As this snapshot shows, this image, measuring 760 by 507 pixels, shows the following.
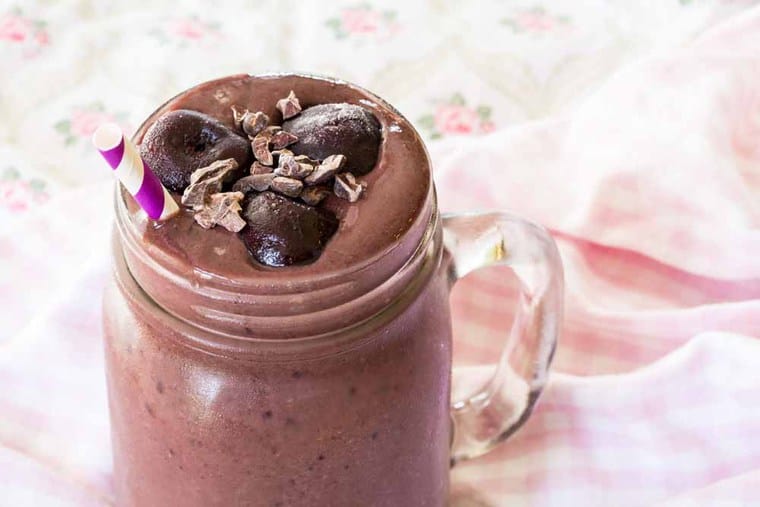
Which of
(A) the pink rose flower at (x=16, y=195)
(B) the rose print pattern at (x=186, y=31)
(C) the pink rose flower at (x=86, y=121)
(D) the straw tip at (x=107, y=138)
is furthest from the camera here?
(B) the rose print pattern at (x=186, y=31)

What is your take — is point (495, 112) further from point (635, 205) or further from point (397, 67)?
point (635, 205)

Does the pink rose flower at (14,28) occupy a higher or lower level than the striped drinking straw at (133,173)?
lower

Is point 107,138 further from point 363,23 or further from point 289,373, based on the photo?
point 363,23

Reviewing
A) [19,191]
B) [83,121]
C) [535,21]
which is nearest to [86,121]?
[83,121]

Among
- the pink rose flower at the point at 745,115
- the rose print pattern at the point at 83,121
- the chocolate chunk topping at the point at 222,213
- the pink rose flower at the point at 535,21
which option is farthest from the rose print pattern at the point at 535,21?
the chocolate chunk topping at the point at 222,213

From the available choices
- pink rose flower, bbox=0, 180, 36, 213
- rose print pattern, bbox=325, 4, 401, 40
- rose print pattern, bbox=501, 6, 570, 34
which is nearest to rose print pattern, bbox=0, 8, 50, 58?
pink rose flower, bbox=0, 180, 36, 213

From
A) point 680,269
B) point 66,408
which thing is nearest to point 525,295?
point 680,269

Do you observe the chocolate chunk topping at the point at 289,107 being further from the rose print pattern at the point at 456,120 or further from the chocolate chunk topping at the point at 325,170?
the rose print pattern at the point at 456,120

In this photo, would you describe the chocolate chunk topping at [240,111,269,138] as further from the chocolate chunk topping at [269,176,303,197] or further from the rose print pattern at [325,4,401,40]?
the rose print pattern at [325,4,401,40]
